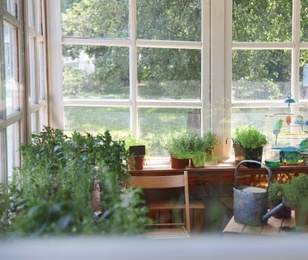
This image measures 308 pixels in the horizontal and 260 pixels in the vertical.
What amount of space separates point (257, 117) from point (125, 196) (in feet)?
6.13

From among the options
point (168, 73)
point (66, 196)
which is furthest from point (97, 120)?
point (66, 196)

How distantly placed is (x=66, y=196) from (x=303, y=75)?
2177 millimetres

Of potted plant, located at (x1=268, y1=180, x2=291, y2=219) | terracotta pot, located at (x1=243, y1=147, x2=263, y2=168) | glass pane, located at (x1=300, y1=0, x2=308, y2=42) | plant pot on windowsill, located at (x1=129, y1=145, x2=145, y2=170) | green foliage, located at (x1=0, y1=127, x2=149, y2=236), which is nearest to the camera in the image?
green foliage, located at (x1=0, y1=127, x2=149, y2=236)

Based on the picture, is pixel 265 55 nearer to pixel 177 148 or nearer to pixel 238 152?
pixel 238 152

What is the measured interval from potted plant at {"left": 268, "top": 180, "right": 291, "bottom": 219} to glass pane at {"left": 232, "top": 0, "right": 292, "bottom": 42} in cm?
90

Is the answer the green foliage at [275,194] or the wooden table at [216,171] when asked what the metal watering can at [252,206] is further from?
the wooden table at [216,171]

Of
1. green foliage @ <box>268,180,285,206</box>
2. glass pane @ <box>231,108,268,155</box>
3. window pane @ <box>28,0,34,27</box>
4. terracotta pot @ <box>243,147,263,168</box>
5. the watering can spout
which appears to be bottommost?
the watering can spout

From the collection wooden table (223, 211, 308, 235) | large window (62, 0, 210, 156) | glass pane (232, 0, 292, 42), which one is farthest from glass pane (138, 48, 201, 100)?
wooden table (223, 211, 308, 235)

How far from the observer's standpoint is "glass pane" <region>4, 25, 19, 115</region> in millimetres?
1326

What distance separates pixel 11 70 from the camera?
1423 millimetres

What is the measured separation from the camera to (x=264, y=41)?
2453mm

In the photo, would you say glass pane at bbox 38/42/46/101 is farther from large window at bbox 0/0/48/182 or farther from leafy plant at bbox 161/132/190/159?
leafy plant at bbox 161/132/190/159

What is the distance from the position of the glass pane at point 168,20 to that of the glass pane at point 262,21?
215 millimetres

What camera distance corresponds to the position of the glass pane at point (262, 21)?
2424mm
